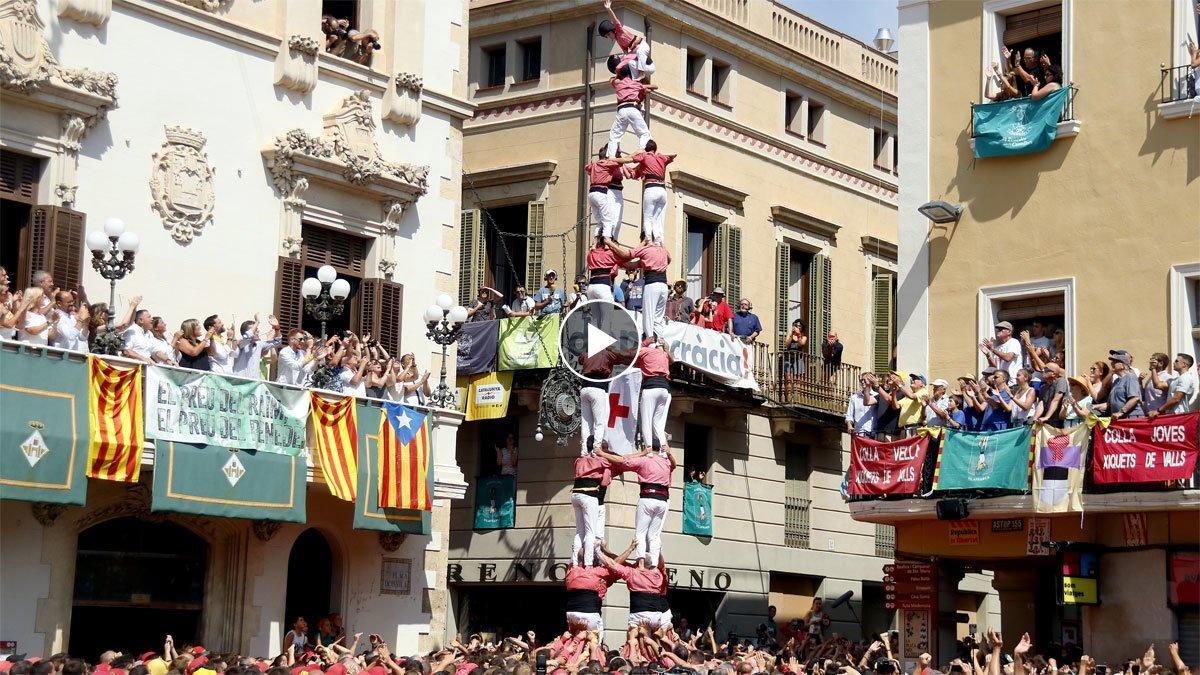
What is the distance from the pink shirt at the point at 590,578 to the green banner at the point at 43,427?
6727 mm

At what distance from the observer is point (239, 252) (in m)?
29.1

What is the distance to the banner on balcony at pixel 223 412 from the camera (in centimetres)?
2575

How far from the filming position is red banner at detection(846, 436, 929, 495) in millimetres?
28609

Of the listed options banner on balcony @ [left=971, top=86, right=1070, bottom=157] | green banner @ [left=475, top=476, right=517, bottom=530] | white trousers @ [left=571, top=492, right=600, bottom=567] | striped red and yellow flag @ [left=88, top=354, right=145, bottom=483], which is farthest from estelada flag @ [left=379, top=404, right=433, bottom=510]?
banner on balcony @ [left=971, top=86, right=1070, bottom=157]

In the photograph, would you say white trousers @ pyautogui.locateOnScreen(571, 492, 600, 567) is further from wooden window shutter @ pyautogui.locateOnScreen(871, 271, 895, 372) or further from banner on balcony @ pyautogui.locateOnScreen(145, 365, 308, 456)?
wooden window shutter @ pyautogui.locateOnScreen(871, 271, 895, 372)

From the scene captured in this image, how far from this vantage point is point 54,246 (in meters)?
26.6

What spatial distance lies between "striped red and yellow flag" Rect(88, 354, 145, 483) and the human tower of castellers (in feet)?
20.3

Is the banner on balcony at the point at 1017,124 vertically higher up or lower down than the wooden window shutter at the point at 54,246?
higher up

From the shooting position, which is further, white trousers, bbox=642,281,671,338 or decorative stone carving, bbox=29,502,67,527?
decorative stone carving, bbox=29,502,67,527

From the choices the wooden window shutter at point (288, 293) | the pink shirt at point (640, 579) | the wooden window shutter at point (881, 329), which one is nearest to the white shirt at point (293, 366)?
the wooden window shutter at point (288, 293)

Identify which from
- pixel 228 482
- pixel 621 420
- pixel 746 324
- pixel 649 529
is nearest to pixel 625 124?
pixel 621 420

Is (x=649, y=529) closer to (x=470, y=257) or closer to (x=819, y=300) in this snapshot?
(x=470, y=257)

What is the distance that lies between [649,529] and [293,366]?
6666mm

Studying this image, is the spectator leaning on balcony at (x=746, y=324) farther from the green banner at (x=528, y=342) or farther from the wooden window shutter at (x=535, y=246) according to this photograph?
the green banner at (x=528, y=342)
